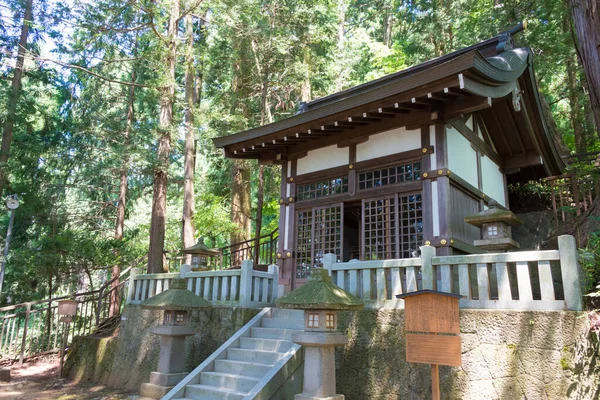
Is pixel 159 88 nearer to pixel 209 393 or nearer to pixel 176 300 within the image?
pixel 176 300

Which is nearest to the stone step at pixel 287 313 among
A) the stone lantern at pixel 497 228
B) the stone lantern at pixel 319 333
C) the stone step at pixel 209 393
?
the stone step at pixel 209 393

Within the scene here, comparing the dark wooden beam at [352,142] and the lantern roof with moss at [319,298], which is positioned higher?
the dark wooden beam at [352,142]

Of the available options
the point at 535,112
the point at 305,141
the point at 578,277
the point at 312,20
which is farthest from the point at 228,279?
the point at 312,20

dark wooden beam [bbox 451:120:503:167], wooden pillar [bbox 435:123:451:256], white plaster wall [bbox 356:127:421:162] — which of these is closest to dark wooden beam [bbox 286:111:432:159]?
white plaster wall [bbox 356:127:421:162]

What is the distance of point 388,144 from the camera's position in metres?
8.43

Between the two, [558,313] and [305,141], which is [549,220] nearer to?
[305,141]

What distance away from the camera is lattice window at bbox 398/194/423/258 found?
769 centimetres

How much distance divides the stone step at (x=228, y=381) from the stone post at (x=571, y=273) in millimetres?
3880

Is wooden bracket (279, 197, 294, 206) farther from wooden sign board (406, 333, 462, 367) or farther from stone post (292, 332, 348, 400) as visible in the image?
wooden sign board (406, 333, 462, 367)

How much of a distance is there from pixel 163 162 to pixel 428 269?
315 inches

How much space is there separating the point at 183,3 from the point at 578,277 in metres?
12.5

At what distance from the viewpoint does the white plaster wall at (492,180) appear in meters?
9.65

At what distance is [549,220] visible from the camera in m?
12.1

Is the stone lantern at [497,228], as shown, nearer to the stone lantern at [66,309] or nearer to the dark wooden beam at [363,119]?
the dark wooden beam at [363,119]
